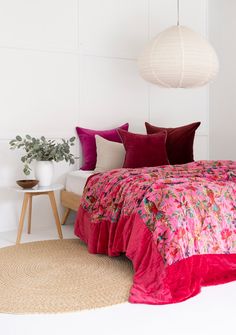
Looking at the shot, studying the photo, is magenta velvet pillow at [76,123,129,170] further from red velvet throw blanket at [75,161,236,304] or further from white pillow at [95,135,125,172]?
red velvet throw blanket at [75,161,236,304]

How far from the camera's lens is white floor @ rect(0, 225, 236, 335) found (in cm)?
226

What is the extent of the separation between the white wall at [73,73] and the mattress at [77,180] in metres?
0.17

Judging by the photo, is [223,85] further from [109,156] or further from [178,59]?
[109,156]

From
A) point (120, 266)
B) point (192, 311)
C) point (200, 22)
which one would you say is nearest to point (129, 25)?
point (200, 22)

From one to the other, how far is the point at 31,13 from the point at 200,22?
6.77 ft

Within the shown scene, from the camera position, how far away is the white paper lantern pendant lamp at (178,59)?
4105 mm

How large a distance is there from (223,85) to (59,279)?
332 centimetres

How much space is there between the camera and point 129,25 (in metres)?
5.11

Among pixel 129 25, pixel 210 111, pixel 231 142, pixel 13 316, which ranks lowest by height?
pixel 13 316

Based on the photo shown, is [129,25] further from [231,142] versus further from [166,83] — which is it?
[231,142]

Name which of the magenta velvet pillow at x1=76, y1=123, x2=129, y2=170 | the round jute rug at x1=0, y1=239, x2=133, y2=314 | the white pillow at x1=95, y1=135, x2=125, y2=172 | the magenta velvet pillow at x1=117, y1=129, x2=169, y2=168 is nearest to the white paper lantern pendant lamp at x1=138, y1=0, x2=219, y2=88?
the magenta velvet pillow at x1=117, y1=129, x2=169, y2=168

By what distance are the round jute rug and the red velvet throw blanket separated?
120mm

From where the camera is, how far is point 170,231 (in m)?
2.77

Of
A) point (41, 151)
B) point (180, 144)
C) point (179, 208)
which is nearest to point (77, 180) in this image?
point (41, 151)
